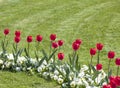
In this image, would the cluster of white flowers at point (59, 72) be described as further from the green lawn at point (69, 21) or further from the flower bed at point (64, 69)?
the green lawn at point (69, 21)

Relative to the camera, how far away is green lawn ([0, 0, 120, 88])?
46.1 feet

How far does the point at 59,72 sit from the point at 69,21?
891cm

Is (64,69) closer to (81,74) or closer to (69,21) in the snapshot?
(81,74)

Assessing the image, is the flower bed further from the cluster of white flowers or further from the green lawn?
the green lawn

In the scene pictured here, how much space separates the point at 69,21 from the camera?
1738 centimetres

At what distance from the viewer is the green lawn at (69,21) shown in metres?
14.1

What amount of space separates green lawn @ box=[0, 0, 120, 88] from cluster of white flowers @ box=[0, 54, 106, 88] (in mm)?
2330

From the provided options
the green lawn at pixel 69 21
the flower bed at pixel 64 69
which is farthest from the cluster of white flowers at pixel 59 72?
the green lawn at pixel 69 21

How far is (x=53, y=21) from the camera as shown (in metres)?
17.4

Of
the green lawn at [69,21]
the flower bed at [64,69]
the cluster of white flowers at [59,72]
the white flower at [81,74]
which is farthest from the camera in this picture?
the green lawn at [69,21]

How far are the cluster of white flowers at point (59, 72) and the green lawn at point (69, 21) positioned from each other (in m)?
2.33

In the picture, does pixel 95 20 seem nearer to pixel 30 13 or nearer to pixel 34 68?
pixel 30 13

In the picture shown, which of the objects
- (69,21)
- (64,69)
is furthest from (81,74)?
(69,21)

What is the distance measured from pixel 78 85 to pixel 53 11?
1153 centimetres
